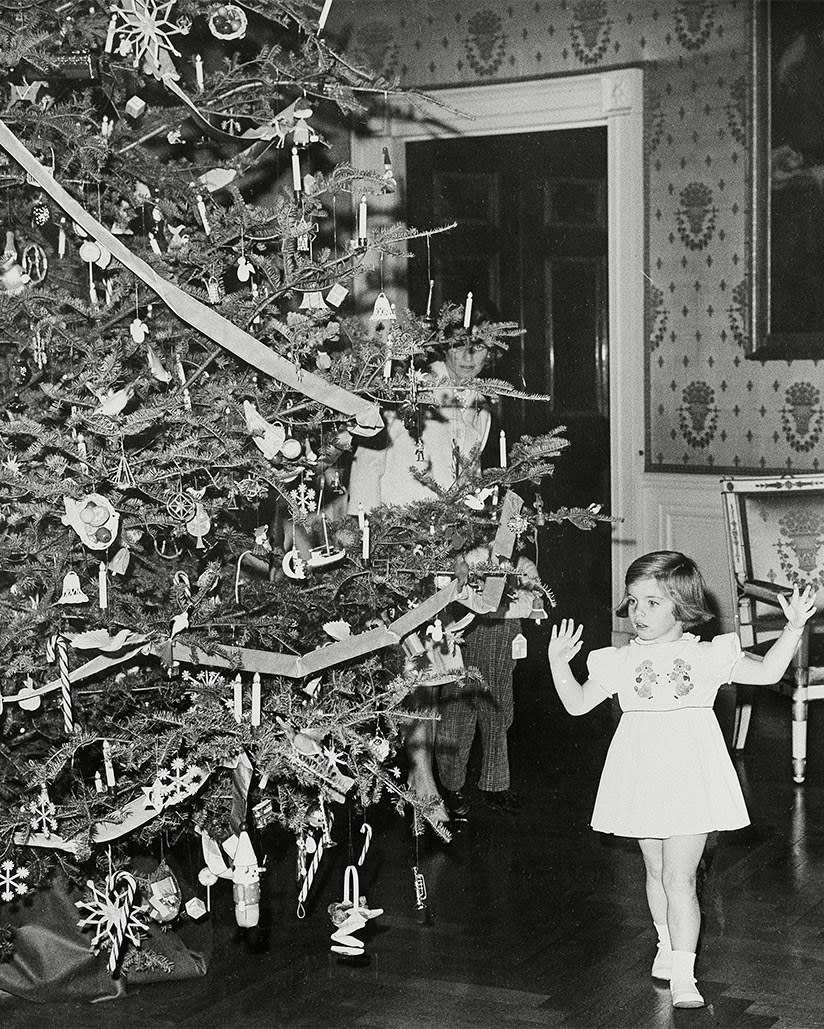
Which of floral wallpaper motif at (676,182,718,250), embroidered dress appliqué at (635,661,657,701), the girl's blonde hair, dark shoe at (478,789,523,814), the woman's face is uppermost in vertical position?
floral wallpaper motif at (676,182,718,250)

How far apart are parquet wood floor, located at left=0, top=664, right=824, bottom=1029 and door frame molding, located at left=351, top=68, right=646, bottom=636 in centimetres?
233

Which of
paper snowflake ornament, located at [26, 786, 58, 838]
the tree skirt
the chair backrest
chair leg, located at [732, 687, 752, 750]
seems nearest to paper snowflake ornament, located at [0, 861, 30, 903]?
paper snowflake ornament, located at [26, 786, 58, 838]

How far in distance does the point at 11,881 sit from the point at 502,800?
5.93ft

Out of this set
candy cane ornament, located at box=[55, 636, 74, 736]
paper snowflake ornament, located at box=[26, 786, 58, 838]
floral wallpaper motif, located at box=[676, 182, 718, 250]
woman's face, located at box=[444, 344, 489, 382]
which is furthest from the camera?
floral wallpaper motif, located at box=[676, 182, 718, 250]

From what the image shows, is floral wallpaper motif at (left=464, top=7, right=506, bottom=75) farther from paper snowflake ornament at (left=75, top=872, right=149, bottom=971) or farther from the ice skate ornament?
paper snowflake ornament at (left=75, top=872, right=149, bottom=971)

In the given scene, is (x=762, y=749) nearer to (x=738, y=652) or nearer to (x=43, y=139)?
(x=738, y=652)

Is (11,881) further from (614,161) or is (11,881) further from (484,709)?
(614,161)

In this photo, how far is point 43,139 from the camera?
2.56 meters

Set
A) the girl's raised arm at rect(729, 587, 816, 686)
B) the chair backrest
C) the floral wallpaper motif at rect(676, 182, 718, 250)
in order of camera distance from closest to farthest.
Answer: the girl's raised arm at rect(729, 587, 816, 686)
the chair backrest
the floral wallpaper motif at rect(676, 182, 718, 250)

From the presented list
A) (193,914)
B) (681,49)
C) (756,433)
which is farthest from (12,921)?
(681,49)

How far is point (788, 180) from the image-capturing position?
5.86m

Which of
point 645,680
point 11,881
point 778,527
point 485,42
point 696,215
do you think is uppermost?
point 485,42

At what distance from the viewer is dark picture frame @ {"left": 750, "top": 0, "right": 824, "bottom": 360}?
5.75 meters

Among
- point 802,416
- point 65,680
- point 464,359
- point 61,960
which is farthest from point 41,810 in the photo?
Result: point 802,416
